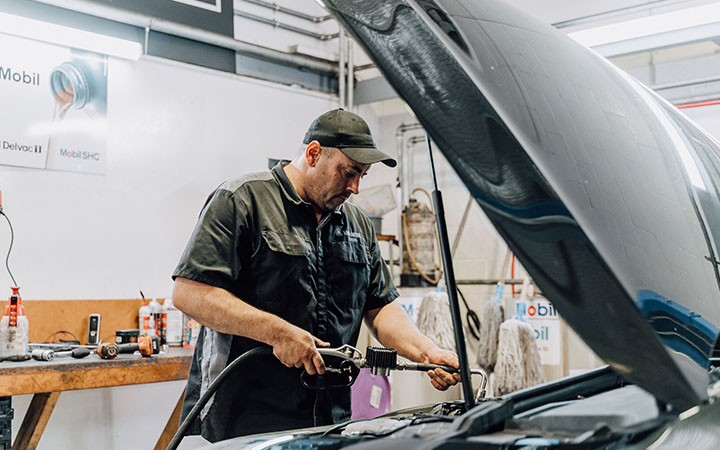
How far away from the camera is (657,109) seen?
1.02 metres

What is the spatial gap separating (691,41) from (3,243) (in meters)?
4.03

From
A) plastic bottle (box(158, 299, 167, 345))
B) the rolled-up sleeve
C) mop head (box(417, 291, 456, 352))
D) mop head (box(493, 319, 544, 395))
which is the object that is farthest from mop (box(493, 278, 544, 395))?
the rolled-up sleeve

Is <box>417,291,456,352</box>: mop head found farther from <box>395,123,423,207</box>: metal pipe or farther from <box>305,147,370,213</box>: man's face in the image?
<box>305,147,370,213</box>: man's face

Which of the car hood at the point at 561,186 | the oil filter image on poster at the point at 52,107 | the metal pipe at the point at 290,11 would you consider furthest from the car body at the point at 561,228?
the metal pipe at the point at 290,11

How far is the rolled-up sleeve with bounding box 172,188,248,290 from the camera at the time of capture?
1856 mm

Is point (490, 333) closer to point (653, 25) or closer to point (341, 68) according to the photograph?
point (653, 25)

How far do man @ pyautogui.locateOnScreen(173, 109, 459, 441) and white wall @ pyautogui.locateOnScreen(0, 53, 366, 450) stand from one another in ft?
7.78

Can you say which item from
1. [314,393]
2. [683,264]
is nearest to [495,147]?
[683,264]

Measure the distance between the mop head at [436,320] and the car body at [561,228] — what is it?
3.83 m

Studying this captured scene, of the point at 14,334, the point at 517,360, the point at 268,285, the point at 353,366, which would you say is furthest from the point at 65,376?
the point at 517,360

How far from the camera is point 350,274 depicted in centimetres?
214

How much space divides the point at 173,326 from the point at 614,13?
358cm

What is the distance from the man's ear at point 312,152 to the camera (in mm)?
2131

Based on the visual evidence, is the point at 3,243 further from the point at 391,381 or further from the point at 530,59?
the point at 530,59
